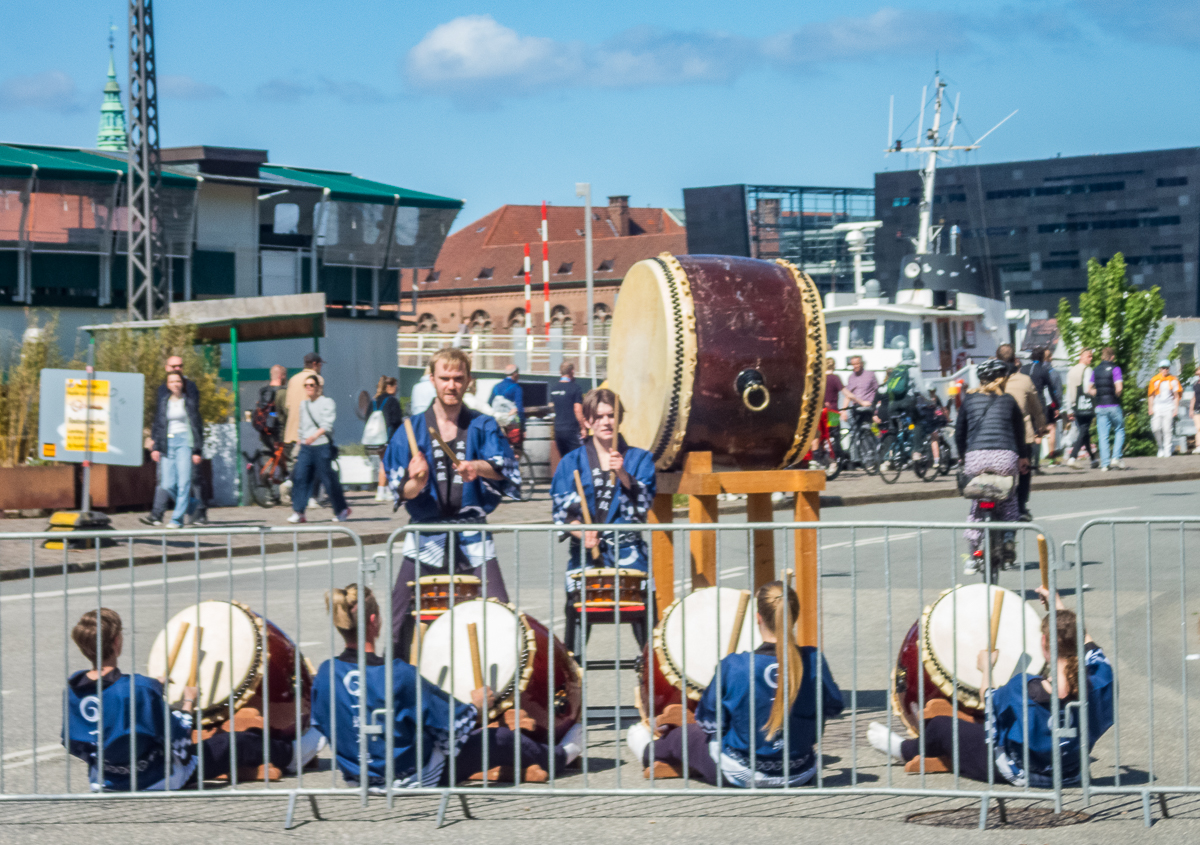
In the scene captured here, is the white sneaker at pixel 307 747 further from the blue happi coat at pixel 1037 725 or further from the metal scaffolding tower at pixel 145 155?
the metal scaffolding tower at pixel 145 155

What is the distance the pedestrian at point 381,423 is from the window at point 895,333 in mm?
11577

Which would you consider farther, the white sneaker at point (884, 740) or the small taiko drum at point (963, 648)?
the white sneaker at point (884, 740)

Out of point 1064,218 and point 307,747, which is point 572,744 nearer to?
point 307,747

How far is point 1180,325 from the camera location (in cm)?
4591

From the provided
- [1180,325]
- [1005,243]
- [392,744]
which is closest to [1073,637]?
[392,744]

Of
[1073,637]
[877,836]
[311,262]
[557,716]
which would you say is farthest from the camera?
[311,262]

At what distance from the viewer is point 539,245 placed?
107312 millimetres

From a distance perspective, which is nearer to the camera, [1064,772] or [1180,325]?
[1064,772]

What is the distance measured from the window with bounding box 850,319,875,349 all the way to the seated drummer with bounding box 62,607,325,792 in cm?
2416

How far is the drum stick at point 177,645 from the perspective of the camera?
19.6ft

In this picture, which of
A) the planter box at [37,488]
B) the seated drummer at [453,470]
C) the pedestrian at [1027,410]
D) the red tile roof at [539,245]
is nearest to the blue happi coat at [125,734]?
the seated drummer at [453,470]

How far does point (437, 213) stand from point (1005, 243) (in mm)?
63642

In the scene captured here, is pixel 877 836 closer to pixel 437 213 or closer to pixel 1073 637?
pixel 1073 637

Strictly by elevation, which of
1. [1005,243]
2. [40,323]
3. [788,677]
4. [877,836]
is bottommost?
[877,836]
